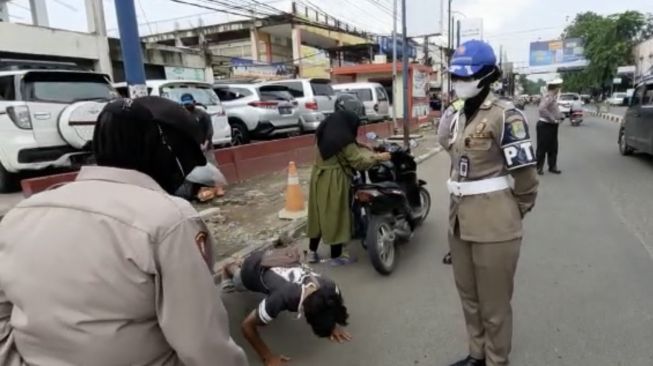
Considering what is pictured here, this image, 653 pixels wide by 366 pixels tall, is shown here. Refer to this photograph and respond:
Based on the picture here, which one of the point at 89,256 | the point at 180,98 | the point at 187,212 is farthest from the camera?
the point at 180,98

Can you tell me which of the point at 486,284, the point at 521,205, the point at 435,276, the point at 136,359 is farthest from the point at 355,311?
the point at 136,359

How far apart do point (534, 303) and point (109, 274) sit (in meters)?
3.29

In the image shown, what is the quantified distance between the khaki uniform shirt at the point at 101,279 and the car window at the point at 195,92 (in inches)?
311

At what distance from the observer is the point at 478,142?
2.41m

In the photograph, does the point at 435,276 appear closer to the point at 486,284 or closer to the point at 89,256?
the point at 486,284

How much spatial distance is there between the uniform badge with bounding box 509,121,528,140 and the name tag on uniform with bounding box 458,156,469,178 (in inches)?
10.3

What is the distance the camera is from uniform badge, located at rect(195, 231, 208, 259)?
1185 mm

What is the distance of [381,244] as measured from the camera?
420cm

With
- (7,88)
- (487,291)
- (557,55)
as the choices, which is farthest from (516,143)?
(557,55)

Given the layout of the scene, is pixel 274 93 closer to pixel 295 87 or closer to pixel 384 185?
pixel 295 87

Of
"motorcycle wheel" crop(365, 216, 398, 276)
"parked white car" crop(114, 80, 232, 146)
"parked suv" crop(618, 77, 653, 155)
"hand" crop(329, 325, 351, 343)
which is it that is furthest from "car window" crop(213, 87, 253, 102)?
"hand" crop(329, 325, 351, 343)

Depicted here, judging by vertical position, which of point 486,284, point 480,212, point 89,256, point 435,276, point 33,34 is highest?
point 33,34

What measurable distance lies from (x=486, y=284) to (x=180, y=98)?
7.30 meters

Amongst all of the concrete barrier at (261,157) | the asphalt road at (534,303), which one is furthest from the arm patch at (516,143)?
the concrete barrier at (261,157)
